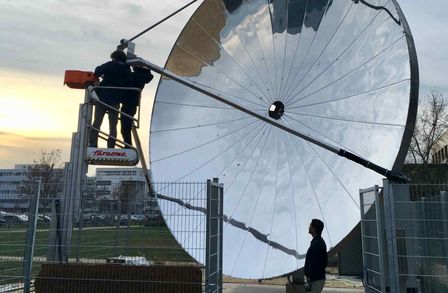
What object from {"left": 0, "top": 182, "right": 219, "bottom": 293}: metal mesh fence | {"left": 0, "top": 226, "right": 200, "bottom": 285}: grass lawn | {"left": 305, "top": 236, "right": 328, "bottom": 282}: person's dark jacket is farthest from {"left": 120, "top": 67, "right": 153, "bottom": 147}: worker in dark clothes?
{"left": 305, "top": 236, "right": 328, "bottom": 282}: person's dark jacket

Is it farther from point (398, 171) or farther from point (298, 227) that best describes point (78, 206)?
point (398, 171)

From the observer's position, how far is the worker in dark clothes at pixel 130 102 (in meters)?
10.4

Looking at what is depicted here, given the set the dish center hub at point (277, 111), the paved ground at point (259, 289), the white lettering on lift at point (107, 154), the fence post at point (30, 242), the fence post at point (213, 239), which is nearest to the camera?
the fence post at point (213, 239)

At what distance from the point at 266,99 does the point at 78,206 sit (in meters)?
5.00

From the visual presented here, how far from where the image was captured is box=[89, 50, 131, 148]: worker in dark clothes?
1014 cm

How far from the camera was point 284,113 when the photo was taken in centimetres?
1112

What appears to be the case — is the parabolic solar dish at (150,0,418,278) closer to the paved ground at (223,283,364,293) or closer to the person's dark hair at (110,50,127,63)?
the person's dark hair at (110,50,127,63)

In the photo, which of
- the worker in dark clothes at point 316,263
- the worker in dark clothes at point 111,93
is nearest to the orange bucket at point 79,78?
the worker in dark clothes at point 111,93

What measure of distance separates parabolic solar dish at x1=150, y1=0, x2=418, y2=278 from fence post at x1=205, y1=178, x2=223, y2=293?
1.59 m

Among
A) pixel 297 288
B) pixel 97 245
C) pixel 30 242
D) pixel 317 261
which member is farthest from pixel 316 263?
pixel 30 242

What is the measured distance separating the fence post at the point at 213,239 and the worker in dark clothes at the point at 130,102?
2.67m

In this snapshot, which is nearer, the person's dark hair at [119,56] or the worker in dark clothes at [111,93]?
the worker in dark clothes at [111,93]

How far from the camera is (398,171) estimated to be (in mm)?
8523

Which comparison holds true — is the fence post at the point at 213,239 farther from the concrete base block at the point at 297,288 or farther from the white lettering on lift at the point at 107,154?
the concrete base block at the point at 297,288
